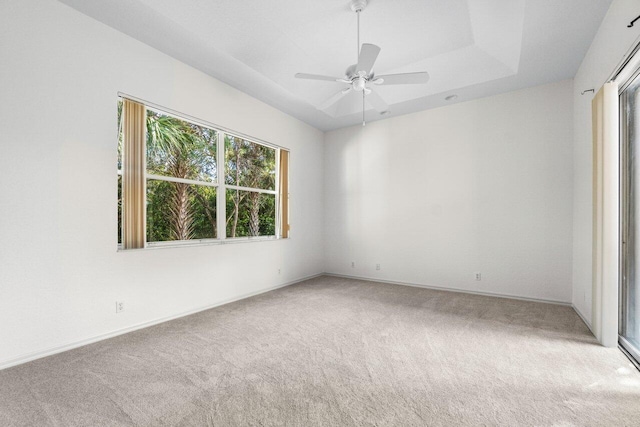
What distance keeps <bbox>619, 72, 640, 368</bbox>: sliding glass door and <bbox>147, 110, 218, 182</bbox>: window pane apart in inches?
183

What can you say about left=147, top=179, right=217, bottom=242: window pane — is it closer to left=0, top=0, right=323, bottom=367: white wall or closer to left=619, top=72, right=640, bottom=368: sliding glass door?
left=0, top=0, right=323, bottom=367: white wall

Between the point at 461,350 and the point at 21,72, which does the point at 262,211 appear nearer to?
the point at 21,72

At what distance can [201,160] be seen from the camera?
4.07 meters

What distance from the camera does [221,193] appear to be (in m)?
4.29

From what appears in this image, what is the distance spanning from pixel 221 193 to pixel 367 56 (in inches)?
109

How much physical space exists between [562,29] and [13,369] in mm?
5952

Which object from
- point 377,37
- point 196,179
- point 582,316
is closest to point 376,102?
point 377,37

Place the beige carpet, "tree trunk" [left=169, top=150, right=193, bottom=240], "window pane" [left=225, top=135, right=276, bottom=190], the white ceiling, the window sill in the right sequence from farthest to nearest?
"window pane" [left=225, top=135, right=276, bottom=190], "tree trunk" [left=169, top=150, right=193, bottom=240], the window sill, the white ceiling, the beige carpet

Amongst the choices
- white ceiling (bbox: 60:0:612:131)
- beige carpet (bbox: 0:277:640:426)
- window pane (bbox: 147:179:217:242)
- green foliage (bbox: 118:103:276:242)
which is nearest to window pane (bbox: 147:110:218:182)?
green foliage (bbox: 118:103:276:242)

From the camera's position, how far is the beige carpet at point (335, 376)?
176 centimetres

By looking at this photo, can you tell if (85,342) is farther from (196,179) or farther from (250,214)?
(250,214)

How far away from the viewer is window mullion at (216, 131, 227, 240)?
4270 mm

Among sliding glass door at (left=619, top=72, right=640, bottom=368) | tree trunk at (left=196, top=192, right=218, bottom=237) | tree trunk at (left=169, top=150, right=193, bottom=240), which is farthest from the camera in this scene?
tree trunk at (left=196, top=192, right=218, bottom=237)

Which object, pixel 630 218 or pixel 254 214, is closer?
pixel 630 218
